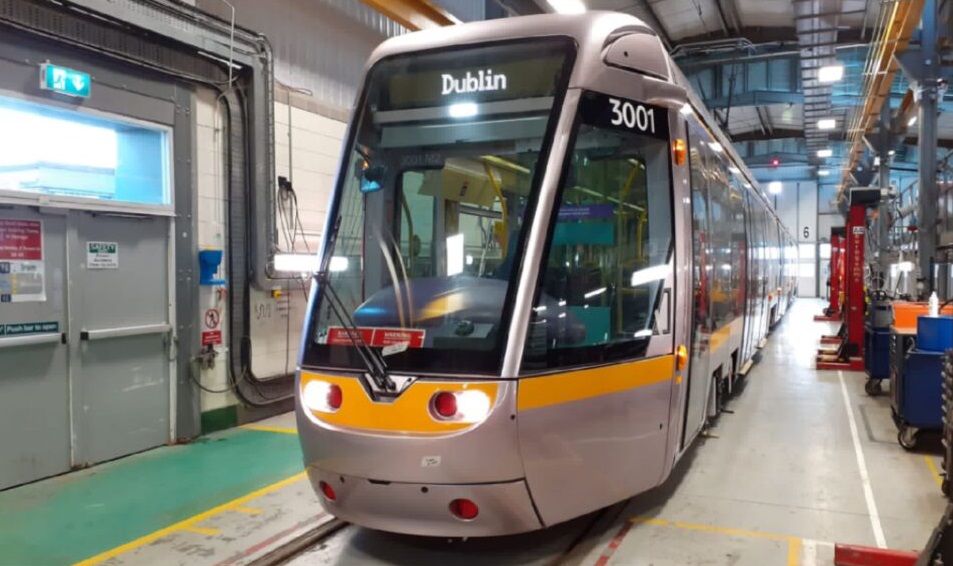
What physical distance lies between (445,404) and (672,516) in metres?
2.10

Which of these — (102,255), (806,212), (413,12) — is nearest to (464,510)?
(102,255)

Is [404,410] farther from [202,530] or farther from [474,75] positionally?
[202,530]

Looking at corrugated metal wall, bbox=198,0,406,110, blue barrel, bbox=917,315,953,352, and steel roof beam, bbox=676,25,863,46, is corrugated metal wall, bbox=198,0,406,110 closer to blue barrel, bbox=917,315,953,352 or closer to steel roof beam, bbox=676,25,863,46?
blue barrel, bbox=917,315,953,352

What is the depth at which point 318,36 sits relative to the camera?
8320mm

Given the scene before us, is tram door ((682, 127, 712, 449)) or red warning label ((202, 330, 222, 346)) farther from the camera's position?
red warning label ((202, 330, 222, 346))

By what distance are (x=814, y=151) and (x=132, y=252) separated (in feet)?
61.6

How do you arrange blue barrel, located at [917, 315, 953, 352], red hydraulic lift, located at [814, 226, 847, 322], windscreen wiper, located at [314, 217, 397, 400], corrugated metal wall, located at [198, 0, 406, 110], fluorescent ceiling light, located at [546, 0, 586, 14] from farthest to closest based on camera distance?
1. red hydraulic lift, located at [814, 226, 847, 322]
2. corrugated metal wall, located at [198, 0, 406, 110]
3. fluorescent ceiling light, located at [546, 0, 586, 14]
4. blue barrel, located at [917, 315, 953, 352]
5. windscreen wiper, located at [314, 217, 397, 400]

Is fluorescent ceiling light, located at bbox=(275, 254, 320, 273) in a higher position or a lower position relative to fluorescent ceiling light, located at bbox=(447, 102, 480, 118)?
lower

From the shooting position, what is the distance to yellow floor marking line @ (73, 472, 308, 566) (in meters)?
4.01

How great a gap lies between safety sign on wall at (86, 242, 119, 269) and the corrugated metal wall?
8.48 ft

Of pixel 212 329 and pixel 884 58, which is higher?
pixel 884 58

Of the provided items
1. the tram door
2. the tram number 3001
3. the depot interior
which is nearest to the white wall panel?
the depot interior

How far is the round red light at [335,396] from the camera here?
3.50m

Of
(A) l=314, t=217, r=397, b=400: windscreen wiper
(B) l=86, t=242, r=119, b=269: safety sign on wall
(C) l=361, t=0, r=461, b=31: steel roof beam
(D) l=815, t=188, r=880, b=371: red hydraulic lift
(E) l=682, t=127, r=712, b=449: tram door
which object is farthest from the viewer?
(D) l=815, t=188, r=880, b=371: red hydraulic lift
